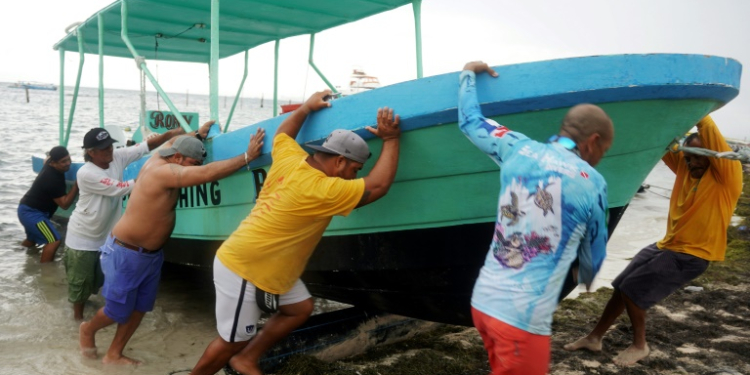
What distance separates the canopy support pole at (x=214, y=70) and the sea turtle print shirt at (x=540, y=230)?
89.2 inches

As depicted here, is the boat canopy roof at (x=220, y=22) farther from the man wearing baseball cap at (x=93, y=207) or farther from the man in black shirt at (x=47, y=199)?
the man in black shirt at (x=47, y=199)

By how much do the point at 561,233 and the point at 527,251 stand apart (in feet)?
0.46

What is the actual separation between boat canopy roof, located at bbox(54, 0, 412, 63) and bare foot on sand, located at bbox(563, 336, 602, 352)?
9.63 feet

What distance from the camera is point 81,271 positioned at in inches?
173

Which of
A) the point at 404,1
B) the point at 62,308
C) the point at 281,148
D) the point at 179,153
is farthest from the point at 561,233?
the point at 62,308

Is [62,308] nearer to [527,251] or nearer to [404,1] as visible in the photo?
[404,1]

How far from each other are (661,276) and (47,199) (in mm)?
5958

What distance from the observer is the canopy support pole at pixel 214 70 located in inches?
144

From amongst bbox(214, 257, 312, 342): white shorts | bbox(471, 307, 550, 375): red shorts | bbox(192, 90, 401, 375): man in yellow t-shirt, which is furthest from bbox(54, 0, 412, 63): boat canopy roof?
bbox(471, 307, 550, 375): red shorts

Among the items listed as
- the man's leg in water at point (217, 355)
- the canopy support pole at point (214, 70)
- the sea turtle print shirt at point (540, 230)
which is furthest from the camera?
the canopy support pole at point (214, 70)

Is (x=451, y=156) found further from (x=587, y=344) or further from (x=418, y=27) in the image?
(x=418, y=27)

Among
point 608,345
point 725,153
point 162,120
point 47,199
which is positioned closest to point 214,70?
point 162,120

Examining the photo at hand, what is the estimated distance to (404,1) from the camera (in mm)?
4578

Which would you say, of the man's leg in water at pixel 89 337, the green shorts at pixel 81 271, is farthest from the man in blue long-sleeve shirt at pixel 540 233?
the green shorts at pixel 81 271
